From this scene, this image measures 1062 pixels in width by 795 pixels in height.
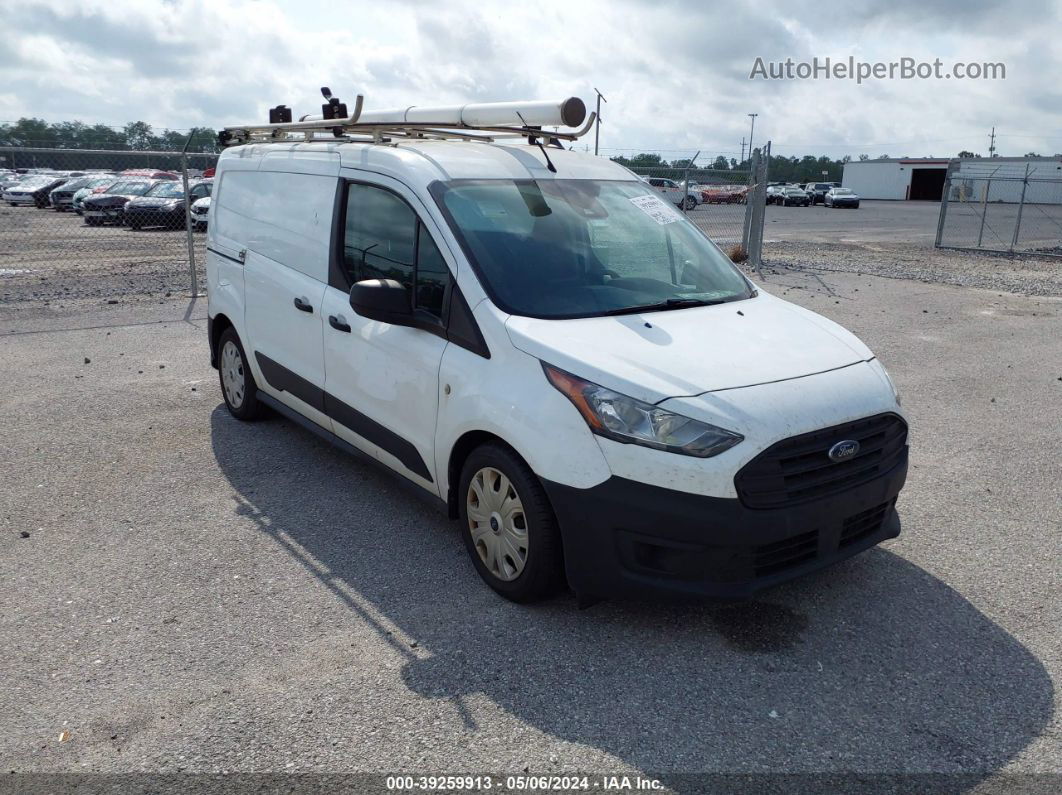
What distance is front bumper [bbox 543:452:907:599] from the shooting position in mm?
3275

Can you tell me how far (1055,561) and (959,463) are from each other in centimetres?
145

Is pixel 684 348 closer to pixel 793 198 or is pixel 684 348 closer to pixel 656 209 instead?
A: pixel 656 209

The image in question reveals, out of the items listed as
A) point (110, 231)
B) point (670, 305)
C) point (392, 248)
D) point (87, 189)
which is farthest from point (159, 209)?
point (670, 305)

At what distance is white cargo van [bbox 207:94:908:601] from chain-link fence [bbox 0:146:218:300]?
6.69m

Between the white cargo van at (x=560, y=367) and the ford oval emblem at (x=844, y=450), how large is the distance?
0.01 m

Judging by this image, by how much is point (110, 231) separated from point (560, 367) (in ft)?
74.7

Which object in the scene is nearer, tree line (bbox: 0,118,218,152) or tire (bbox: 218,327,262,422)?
tire (bbox: 218,327,262,422)

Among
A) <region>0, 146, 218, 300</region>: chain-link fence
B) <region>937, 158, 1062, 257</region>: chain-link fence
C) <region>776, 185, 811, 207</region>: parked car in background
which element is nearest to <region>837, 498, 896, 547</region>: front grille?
<region>0, 146, 218, 300</region>: chain-link fence

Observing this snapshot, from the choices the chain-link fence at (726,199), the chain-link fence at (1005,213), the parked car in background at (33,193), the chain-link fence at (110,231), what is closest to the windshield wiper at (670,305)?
the chain-link fence at (110,231)

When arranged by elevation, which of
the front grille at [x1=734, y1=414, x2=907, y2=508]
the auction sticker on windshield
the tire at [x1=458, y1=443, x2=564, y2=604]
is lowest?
the tire at [x1=458, y1=443, x2=564, y2=604]

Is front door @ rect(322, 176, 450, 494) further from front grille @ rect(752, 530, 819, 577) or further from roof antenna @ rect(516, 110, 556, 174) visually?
front grille @ rect(752, 530, 819, 577)

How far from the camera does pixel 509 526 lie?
374 centimetres

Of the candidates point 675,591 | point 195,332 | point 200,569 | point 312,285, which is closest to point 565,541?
point 675,591

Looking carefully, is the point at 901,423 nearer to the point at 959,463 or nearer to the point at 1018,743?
the point at 1018,743
